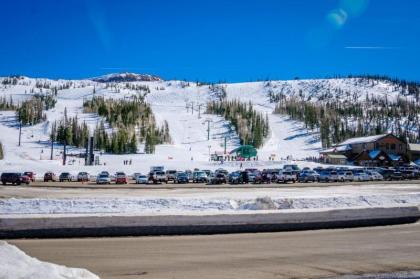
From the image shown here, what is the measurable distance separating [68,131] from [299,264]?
156m

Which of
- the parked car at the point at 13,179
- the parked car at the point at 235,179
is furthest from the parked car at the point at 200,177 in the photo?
the parked car at the point at 13,179

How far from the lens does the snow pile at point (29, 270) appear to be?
7785 mm

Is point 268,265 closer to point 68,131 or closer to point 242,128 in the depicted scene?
point 68,131

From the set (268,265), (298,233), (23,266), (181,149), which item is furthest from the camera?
Answer: (181,149)

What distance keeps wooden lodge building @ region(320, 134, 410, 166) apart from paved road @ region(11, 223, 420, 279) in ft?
317

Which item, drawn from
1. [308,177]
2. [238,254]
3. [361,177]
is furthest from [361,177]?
[238,254]

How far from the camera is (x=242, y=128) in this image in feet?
650

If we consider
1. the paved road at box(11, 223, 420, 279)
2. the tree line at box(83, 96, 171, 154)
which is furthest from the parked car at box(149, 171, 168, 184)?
the tree line at box(83, 96, 171, 154)

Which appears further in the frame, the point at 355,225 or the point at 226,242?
the point at 355,225

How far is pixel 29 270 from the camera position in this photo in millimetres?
8133

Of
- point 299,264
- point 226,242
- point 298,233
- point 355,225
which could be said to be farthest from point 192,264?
point 355,225

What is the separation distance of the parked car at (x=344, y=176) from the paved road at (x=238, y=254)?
160ft

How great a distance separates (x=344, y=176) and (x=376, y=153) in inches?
1869

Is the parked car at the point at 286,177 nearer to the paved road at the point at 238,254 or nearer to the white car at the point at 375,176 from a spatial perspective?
the white car at the point at 375,176
